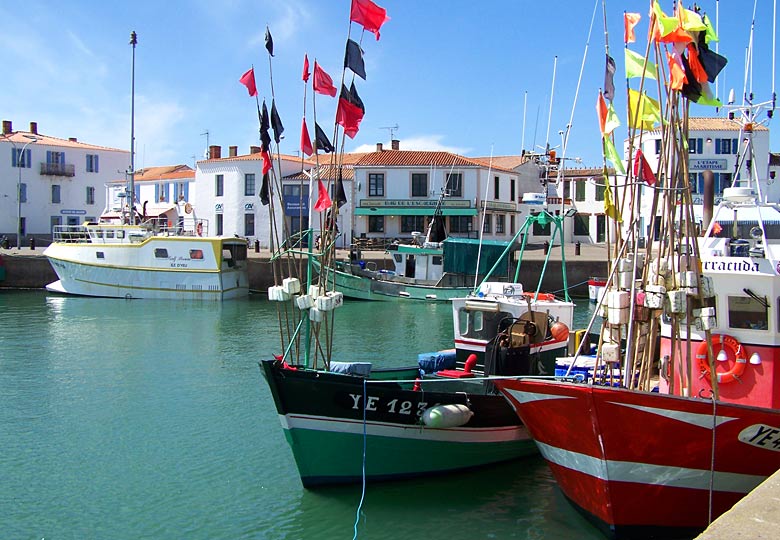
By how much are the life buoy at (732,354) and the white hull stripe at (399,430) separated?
3.16 m

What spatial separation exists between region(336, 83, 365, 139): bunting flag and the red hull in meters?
3.88

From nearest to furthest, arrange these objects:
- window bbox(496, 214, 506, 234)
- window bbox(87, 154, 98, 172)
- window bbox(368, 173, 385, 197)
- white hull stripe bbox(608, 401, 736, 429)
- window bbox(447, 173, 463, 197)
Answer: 1. white hull stripe bbox(608, 401, 736, 429)
2. window bbox(447, 173, 463, 197)
3. window bbox(368, 173, 385, 197)
4. window bbox(496, 214, 506, 234)
5. window bbox(87, 154, 98, 172)

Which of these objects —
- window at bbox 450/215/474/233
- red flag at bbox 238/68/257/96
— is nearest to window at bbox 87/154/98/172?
window at bbox 450/215/474/233

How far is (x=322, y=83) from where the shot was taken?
1016 cm

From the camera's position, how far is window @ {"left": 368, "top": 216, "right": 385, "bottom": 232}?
50031mm

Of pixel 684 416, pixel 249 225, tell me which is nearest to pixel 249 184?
pixel 249 225

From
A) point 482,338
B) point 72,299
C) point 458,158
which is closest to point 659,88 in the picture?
point 482,338

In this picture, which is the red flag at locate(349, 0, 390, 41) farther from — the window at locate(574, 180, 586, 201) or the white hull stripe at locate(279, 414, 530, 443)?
the window at locate(574, 180, 586, 201)

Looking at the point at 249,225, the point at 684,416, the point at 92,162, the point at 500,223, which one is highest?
the point at 92,162

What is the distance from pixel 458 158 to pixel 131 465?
4157cm

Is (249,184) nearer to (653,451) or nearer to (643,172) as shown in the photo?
(643,172)

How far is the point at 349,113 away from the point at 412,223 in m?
39.5

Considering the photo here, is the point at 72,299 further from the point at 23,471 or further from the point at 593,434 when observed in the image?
the point at 593,434

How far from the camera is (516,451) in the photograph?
11.9 meters
